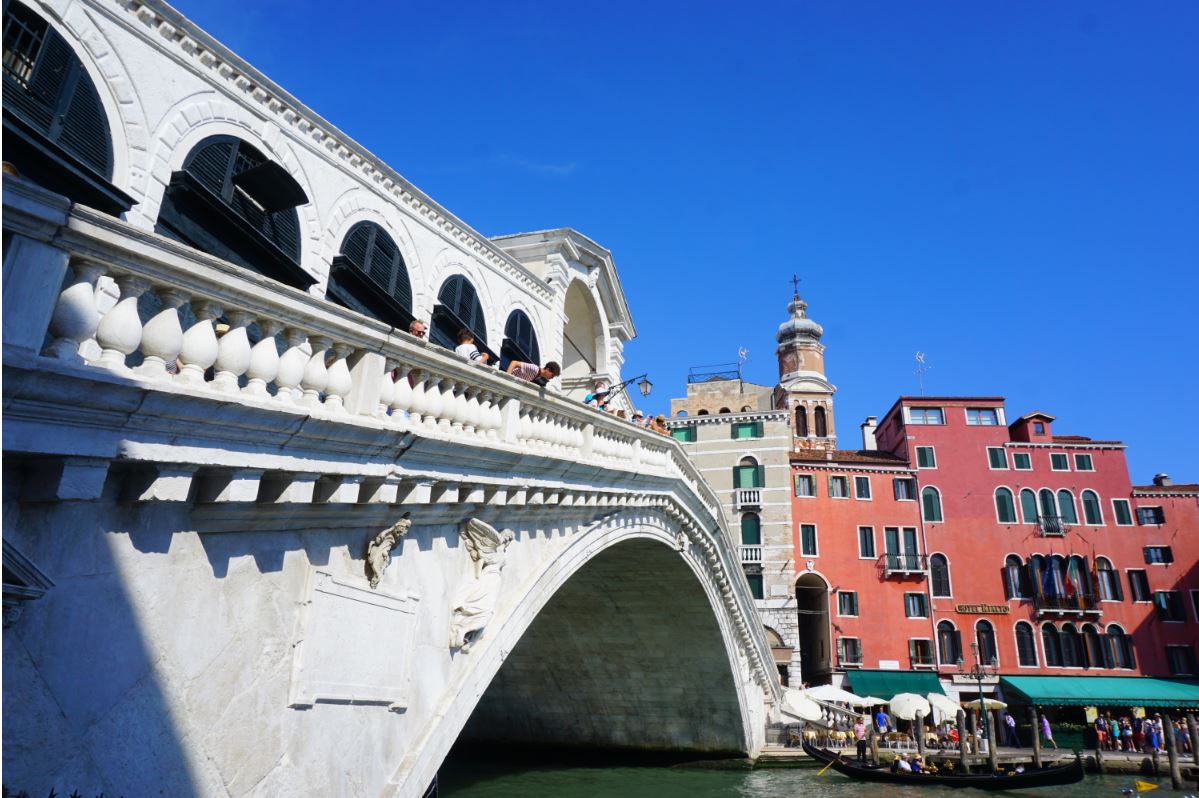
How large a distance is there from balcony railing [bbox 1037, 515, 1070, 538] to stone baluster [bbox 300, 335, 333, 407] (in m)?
28.8

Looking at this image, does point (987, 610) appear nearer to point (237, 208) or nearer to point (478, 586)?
point (478, 586)

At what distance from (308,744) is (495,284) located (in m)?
7.74

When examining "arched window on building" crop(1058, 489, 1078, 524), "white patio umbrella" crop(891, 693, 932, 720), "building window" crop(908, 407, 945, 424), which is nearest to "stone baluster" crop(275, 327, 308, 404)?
"white patio umbrella" crop(891, 693, 932, 720)

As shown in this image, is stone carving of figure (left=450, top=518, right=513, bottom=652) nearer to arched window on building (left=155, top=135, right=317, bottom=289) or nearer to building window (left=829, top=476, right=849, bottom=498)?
arched window on building (left=155, top=135, right=317, bottom=289)

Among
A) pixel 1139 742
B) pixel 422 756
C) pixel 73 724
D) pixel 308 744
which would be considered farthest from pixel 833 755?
pixel 73 724

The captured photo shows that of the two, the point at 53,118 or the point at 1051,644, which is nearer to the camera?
the point at 53,118

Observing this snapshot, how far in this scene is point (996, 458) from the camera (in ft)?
92.8

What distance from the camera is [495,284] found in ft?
37.2

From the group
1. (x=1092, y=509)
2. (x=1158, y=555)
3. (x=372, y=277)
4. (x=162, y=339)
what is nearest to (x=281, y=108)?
(x=372, y=277)

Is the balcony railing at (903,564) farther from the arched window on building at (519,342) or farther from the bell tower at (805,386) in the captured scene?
the arched window on building at (519,342)

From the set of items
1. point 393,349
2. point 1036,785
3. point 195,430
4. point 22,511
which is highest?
point 393,349

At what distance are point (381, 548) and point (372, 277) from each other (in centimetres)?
419

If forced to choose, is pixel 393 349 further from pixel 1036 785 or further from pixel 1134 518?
pixel 1134 518

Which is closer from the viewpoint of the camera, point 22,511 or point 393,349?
point 22,511
